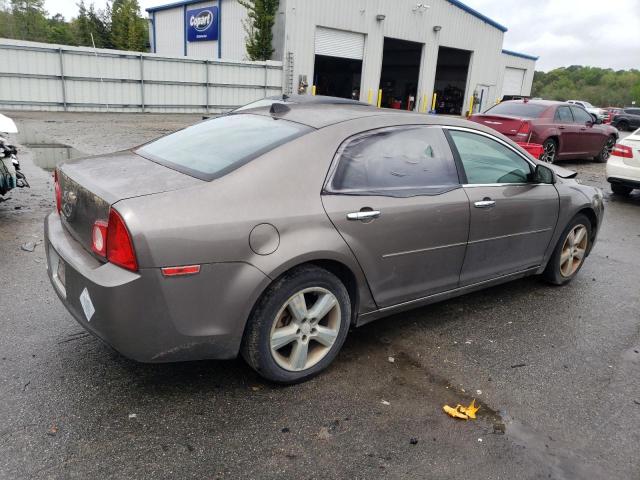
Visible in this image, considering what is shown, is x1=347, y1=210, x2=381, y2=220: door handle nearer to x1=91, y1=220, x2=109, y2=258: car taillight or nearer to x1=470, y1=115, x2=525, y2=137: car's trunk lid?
x1=91, y1=220, x2=109, y2=258: car taillight

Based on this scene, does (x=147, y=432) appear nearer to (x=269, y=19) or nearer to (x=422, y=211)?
(x=422, y=211)

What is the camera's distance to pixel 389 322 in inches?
159

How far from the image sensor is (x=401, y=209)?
10.9 feet

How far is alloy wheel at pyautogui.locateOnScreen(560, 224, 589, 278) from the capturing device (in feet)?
16.0

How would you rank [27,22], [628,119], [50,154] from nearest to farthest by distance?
[50,154] < [628,119] < [27,22]

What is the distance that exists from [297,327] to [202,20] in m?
29.7

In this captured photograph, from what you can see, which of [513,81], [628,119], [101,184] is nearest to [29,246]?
[101,184]

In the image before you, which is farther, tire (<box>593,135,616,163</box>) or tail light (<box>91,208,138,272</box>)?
tire (<box>593,135,616,163</box>)

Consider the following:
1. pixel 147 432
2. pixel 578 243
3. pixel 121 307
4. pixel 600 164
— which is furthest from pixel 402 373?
pixel 600 164

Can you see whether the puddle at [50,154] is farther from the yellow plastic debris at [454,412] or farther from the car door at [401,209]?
the yellow plastic debris at [454,412]

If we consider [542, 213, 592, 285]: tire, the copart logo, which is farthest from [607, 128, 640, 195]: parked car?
the copart logo

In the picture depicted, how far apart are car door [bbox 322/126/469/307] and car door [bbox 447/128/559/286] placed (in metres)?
0.15

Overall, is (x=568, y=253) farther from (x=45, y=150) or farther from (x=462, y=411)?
(x=45, y=150)

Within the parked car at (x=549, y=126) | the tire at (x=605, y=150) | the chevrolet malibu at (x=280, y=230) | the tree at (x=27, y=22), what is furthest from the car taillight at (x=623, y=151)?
the tree at (x=27, y=22)
